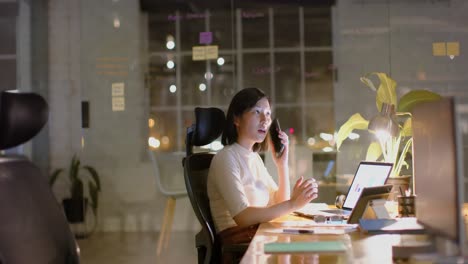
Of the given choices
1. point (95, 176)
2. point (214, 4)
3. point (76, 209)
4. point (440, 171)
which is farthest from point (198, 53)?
point (440, 171)

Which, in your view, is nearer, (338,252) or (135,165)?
(338,252)

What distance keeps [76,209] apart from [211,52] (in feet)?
6.59

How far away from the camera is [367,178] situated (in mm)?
3051

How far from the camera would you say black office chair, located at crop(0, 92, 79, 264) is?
201 cm

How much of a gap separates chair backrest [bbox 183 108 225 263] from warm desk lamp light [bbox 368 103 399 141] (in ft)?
2.55

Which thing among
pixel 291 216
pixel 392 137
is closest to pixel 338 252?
pixel 291 216

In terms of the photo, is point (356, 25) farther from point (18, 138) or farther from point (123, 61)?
point (18, 138)

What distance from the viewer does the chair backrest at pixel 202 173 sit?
2.84 metres

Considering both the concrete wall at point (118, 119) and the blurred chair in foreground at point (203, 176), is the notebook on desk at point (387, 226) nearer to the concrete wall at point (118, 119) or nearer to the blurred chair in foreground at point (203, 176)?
the blurred chair in foreground at point (203, 176)

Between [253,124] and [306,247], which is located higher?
[253,124]

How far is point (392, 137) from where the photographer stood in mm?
3471

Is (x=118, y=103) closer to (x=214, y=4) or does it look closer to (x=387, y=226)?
(x=214, y=4)

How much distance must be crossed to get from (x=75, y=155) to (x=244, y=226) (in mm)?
3903

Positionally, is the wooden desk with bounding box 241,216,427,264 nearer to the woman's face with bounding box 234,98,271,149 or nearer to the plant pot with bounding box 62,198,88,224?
the woman's face with bounding box 234,98,271,149
